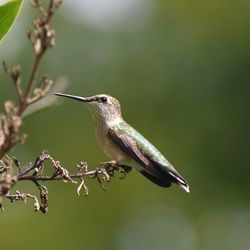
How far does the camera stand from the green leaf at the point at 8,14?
11.7 feet

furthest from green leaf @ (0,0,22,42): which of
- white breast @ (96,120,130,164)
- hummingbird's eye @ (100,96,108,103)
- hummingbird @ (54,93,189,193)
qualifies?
hummingbird's eye @ (100,96,108,103)

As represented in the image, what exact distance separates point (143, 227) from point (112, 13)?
8915 millimetres

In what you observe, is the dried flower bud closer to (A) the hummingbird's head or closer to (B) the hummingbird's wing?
(B) the hummingbird's wing

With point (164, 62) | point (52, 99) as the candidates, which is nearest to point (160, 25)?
point (164, 62)

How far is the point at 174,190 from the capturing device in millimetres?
23625

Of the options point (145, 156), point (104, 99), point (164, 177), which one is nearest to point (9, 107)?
point (164, 177)

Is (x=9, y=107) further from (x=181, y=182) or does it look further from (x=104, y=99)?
(x=104, y=99)

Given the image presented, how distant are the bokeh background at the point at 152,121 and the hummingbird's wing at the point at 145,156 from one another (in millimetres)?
11487

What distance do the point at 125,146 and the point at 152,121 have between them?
18.1 m

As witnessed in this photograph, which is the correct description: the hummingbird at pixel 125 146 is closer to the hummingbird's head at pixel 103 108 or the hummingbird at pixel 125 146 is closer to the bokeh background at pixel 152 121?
the hummingbird's head at pixel 103 108

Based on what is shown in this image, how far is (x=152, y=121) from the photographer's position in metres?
24.8

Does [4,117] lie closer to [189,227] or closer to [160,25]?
[189,227]

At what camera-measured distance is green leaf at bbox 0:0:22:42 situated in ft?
11.7

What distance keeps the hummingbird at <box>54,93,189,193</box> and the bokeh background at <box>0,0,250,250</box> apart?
11.3 metres
